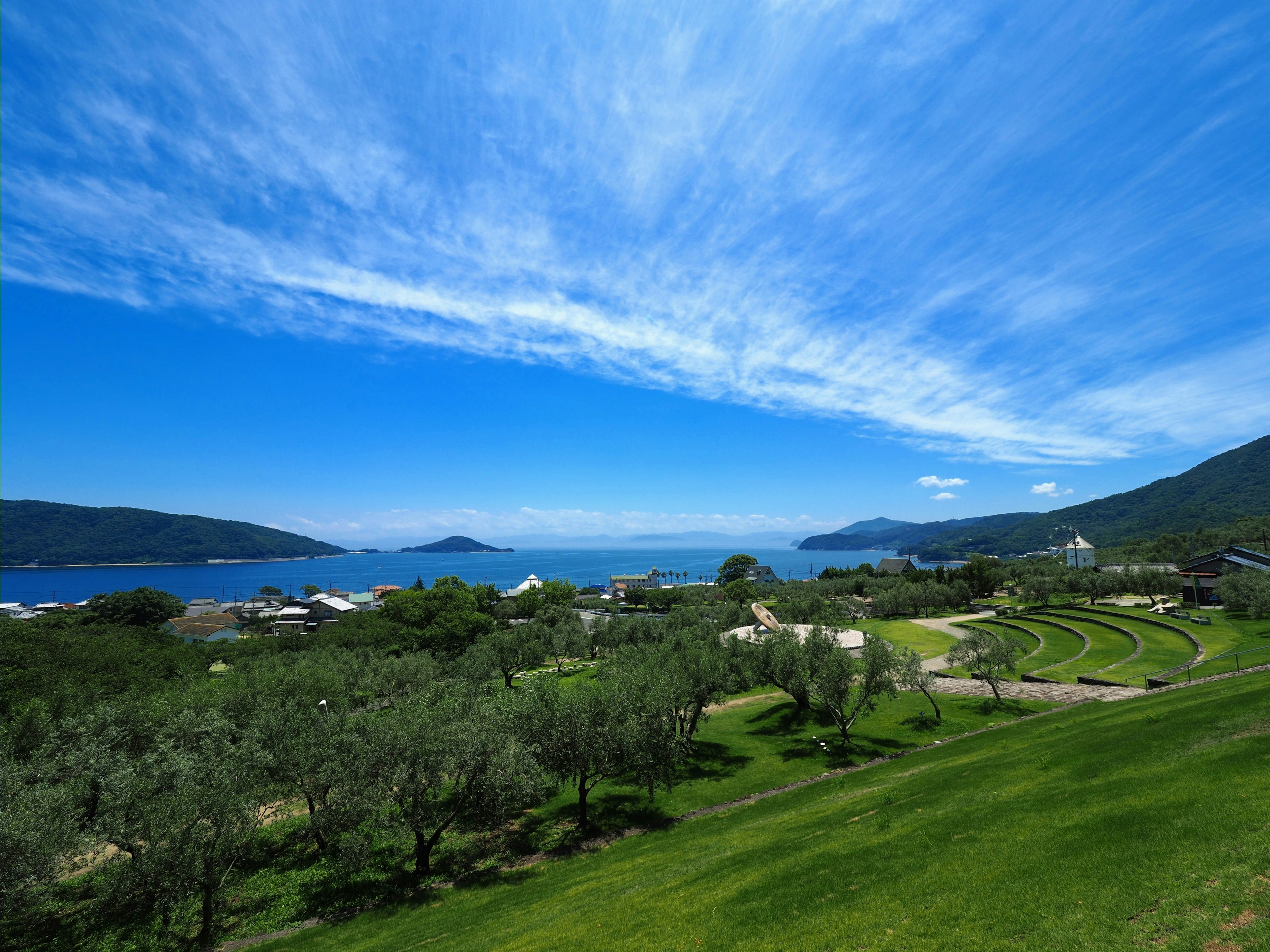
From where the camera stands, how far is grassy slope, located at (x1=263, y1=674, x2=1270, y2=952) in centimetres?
1064

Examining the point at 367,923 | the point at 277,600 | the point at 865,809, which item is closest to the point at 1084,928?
the point at 865,809

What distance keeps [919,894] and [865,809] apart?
34.2 feet

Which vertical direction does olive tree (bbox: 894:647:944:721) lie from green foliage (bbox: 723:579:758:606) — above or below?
above

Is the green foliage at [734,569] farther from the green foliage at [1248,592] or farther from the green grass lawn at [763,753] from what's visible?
the green grass lawn at [763,753]

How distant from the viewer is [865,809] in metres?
22.5

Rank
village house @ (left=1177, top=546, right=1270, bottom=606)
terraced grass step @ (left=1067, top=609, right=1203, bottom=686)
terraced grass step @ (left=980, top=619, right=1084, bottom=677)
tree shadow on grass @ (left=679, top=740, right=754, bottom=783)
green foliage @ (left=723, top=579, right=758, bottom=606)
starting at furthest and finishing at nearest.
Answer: green foliage @ (left=723, top=579, right=758, bottom=606) → village house @ (left=1177, top=546, right=1270, bottom=606) → terraced grass step @ (left=980, top=619, right=1084, bottom=677) → terraced grass step @ (left=1067, top=609, right=1203, bottom=686) → tree shadow on grass @ (left=679, top=740, right=754, bottom=783)

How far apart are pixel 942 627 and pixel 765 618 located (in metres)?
30.7

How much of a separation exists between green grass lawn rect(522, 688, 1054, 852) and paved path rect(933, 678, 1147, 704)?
6.33 ft

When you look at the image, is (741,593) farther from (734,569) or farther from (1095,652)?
(1095,652)

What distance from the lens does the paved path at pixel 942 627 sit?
199ft

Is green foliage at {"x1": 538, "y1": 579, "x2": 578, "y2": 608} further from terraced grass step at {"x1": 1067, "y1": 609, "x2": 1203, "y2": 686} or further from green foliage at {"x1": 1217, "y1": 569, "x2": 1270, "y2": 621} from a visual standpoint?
green foliage at {"x1": 1217, "y1": 569, "x2": 1270, "y2": 621}

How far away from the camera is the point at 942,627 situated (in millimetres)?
84312

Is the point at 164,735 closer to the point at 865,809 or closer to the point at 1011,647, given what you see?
the point at 865,809

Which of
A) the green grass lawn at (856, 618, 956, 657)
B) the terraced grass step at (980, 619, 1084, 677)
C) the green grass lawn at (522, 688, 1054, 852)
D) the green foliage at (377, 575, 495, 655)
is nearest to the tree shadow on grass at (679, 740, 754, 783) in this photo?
the green grass lawn at (522, 688, 1054, 852)
